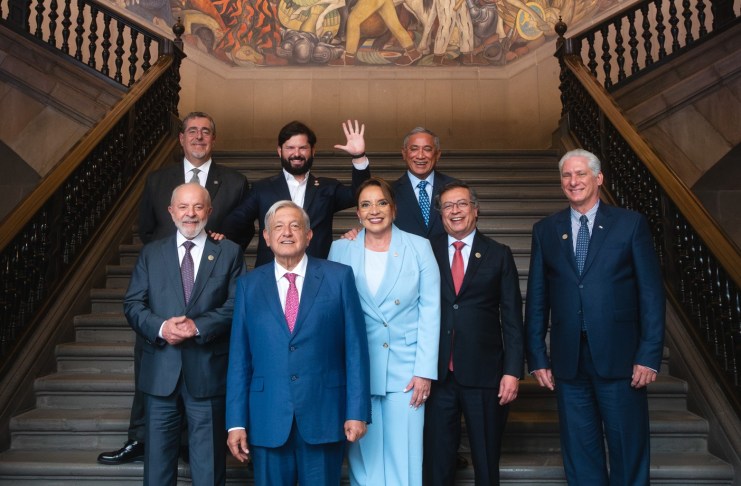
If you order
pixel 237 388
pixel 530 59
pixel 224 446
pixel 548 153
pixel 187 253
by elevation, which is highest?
pixel 530 59

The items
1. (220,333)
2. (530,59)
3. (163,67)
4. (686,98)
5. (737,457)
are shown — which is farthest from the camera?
(530,59)

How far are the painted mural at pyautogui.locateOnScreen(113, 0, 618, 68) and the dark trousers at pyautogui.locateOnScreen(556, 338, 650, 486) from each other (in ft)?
24.6

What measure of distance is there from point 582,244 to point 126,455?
7.54 feet

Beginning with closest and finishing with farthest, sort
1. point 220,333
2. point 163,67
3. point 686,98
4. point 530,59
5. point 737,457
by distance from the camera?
1. point 220,333
2. point 737,457
3. point 163,67
4. point 686,98
5. point 530,59

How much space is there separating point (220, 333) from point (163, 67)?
424cm

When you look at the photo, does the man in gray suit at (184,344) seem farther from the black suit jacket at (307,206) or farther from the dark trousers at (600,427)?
the dark trousers at (600,427)

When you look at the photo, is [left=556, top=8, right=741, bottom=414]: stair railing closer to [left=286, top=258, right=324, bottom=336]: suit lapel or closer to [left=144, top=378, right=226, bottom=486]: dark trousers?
[left=286, top=258, right=324, bottom=336]: suit lapel

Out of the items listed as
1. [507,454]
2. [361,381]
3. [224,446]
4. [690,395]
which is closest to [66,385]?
[224,446]

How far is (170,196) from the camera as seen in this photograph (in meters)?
3.68

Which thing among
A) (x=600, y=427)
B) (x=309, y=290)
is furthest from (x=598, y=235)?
(x=309, y=290)

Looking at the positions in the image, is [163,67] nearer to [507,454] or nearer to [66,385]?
[66,385]

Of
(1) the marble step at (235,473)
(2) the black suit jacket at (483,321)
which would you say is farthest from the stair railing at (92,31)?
(2) the black suit jacket at (483,321)

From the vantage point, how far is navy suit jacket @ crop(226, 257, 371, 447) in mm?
2568

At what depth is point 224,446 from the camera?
2902 mm
